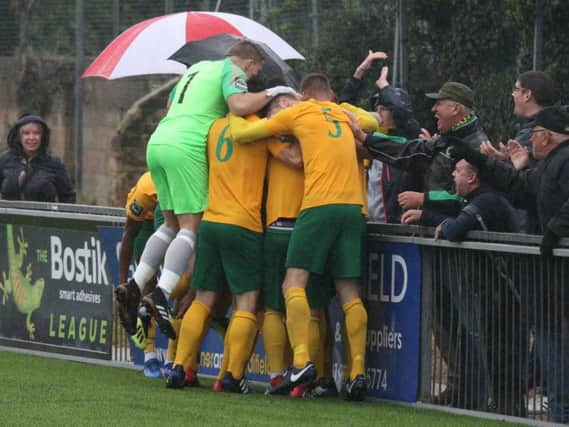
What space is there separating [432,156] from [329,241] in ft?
2.95

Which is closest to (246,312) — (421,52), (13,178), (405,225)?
(405,225)

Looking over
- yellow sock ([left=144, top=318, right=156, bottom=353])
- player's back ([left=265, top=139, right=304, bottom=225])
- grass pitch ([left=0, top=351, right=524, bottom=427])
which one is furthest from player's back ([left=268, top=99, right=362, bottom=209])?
yellow sock ([left=144, top=318, right=156, bottom=353])

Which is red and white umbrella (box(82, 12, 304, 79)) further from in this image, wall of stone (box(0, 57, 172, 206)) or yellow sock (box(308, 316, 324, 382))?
wall of stone (box(0, 57, 172, 206))

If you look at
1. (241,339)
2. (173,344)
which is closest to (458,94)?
(241,339)

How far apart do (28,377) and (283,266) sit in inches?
78.8

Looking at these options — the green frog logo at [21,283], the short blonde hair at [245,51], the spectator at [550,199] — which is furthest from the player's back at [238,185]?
the green frog logo at [21,283]

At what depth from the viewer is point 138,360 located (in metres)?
12.7

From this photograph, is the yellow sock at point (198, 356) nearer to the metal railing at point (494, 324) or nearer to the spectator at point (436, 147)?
the metal railing at point (494, 324)

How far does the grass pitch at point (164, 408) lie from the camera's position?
945cm

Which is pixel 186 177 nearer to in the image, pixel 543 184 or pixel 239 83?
pixel 239 83

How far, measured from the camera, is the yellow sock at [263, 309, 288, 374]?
10.9 metres

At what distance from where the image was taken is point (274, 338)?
10891mm

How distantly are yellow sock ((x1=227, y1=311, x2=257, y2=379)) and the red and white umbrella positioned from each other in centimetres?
261

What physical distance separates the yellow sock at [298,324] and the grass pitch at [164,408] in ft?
0.91
